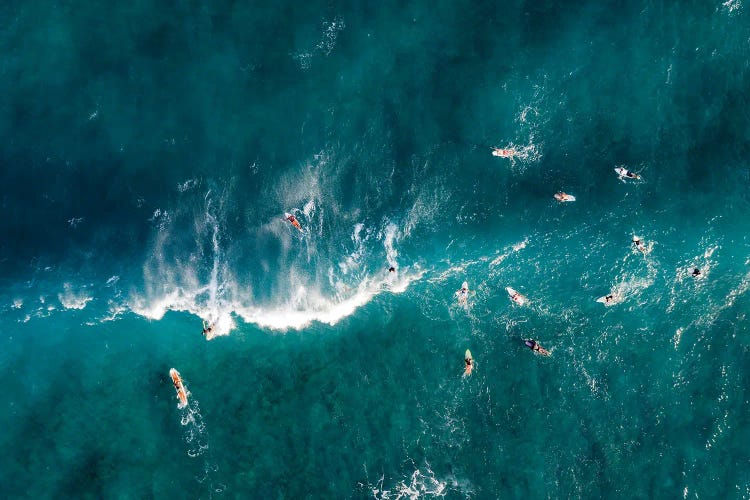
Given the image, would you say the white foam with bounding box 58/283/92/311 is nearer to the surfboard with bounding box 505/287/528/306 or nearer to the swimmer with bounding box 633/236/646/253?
the surfboard with bounding box 505/287/528/306

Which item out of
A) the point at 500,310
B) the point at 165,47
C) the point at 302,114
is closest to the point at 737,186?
the point at 500,310

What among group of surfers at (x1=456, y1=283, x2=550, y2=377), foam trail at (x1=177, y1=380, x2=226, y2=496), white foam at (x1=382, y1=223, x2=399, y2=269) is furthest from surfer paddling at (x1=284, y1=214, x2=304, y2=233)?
foam trail at (x1=177, y1=380, x2=226, y2=496)

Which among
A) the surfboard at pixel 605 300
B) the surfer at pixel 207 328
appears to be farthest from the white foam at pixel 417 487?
the surfboard at pixel 605 300

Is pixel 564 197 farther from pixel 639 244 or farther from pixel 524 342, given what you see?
pixel 524 342

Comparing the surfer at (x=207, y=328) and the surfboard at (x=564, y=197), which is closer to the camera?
the surfboard at (x=564, y=197)

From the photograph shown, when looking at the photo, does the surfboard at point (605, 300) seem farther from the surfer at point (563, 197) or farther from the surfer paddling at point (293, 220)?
the surfer paddling at point (293, 220)

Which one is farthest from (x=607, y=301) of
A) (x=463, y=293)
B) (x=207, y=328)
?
(x=207, y=328)

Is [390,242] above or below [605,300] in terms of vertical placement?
above
